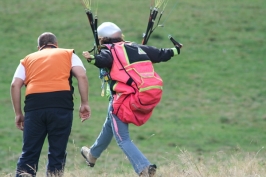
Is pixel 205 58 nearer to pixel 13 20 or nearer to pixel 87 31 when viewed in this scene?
pixel 87 31

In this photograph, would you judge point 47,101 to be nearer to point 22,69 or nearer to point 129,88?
point 22,69

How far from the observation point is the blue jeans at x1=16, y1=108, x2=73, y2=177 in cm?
643

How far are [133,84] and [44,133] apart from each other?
1025mm

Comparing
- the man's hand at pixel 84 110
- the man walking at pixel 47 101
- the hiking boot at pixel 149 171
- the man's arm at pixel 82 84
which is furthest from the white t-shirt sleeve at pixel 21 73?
the hiking boot at pixel 149 171

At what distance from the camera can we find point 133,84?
249 inches

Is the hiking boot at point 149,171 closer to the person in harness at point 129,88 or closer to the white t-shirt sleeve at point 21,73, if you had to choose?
the person in harness at point 129,88

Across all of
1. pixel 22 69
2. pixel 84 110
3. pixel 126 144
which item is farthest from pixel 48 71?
pixel 126 144

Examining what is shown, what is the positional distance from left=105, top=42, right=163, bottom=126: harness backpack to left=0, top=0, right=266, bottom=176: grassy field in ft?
17.1

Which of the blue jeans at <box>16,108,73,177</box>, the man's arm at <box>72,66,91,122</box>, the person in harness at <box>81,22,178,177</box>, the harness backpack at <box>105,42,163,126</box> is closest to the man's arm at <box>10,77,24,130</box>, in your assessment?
the blue jeans at <box>16,108,73,177</box>

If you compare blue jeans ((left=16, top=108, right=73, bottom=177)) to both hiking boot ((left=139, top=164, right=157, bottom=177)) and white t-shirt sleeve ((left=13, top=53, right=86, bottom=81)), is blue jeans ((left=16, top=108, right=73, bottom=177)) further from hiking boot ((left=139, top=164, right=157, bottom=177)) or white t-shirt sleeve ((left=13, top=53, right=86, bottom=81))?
hiking boot ((left=139, top=164, right=157, bottom=177))

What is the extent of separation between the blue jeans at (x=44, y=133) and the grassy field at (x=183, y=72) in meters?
4.99

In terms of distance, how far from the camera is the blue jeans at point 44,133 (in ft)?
21.1

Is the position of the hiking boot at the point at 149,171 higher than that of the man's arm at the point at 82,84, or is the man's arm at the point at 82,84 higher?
the man's arm at the point at 82,84

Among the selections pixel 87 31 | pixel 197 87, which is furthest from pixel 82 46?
pixel 197 87
